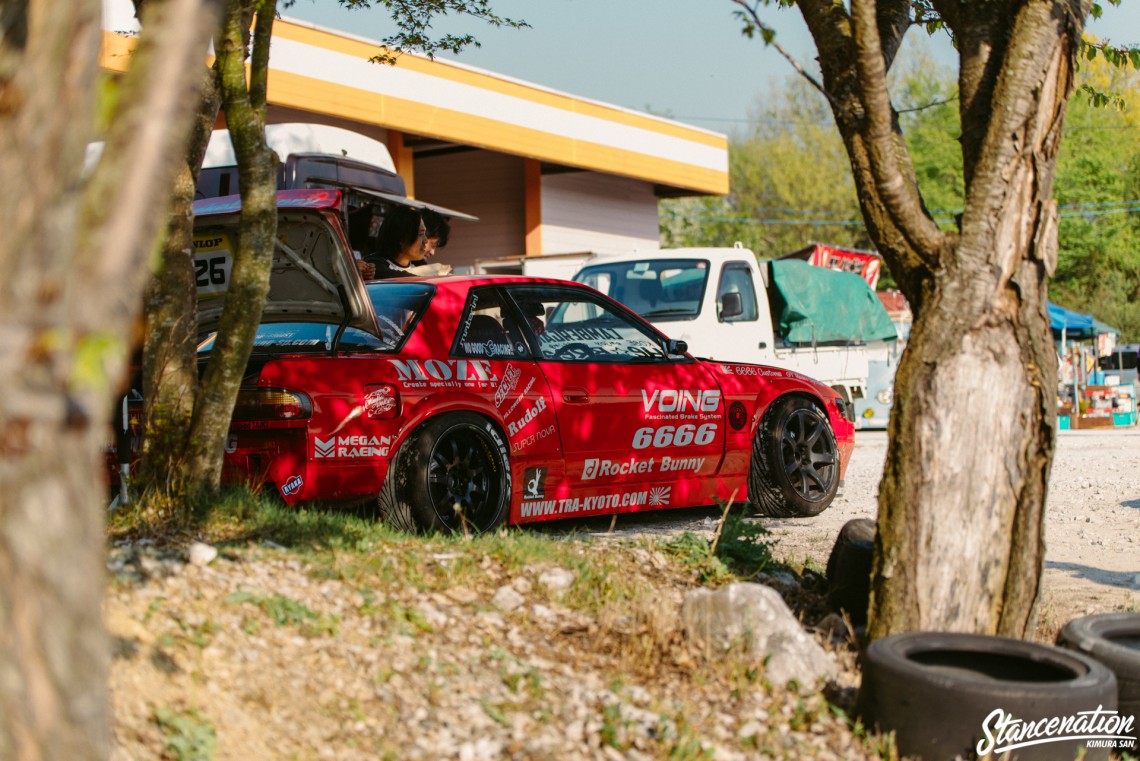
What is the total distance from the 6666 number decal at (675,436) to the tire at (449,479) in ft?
3.86

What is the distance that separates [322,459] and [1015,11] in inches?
143

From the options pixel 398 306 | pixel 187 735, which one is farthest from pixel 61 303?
pixel 398 306

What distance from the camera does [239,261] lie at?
5.75 metres

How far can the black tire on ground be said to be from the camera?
506cm

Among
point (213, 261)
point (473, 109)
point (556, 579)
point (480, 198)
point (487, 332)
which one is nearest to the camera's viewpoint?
point (556, 579)

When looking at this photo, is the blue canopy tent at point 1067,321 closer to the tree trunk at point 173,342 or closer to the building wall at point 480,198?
the building wall at point 480,198

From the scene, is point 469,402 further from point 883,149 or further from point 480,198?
point 480,198

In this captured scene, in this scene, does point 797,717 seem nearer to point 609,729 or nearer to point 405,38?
point 609,729

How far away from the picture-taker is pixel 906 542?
14.7ft

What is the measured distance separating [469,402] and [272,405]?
103 cm

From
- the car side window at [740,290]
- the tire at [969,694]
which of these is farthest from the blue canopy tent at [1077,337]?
the tire at [969,694]

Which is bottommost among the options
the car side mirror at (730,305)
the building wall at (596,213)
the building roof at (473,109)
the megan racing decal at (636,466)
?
the megan racing decal at (636,466)

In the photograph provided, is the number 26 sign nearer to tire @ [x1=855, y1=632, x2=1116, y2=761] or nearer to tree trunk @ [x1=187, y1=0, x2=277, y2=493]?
tree trunk @ [x1=187, y1=0, x2=277, y2=493]

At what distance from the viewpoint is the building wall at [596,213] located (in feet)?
85.4
